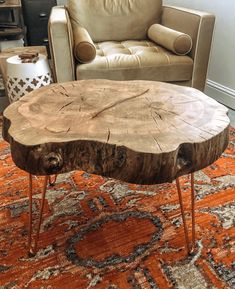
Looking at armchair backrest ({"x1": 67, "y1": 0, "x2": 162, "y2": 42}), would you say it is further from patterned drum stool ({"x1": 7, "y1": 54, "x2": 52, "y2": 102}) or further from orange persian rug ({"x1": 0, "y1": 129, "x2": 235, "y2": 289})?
orange persian rug ({"x1": 0, "y1": 129, "x2": 235, "y2": 289})

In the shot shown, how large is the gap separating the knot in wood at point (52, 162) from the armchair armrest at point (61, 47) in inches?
47.9

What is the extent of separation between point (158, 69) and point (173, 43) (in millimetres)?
208

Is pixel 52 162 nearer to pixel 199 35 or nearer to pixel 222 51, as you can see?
pixel 199 35

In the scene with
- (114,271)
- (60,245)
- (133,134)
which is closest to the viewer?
(133,134)

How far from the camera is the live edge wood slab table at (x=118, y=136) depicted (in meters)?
0.79

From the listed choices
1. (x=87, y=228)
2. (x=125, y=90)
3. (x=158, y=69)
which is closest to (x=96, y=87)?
(x=125, y=90)

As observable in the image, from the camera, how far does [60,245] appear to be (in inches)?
44.1

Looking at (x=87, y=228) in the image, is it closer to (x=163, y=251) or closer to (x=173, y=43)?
(x=163, y=251)

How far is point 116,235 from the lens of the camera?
1.17m

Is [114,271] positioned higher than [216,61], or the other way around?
[216,61]

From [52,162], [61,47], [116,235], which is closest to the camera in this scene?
[52,162]

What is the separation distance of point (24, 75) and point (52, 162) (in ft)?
4.53

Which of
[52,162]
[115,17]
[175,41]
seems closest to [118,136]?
[52,162]

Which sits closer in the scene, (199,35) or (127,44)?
(199,35)
